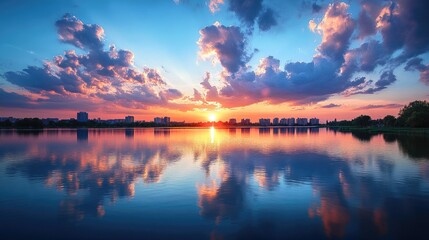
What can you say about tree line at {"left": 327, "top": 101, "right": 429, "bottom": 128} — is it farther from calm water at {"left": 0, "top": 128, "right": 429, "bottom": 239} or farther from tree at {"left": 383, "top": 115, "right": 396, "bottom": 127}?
calm water at {"left": 0, "top": 128, "right": 429, "bottom": 239}

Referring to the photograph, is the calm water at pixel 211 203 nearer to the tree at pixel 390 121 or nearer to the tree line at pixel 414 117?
the tree line at pixel 414 117

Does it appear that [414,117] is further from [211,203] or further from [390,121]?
[211,203]

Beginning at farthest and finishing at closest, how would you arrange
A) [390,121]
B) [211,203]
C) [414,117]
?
[390,121] < [414,117] < [211,203]

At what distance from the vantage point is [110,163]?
25.5 meters

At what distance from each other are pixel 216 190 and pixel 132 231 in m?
6.85

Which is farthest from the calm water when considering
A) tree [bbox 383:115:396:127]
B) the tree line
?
tree [bbox 383:115:396:127]

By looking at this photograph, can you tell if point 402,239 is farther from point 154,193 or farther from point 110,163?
point 110,163

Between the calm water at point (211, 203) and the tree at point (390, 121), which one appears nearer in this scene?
the calm water at point (211, 203)

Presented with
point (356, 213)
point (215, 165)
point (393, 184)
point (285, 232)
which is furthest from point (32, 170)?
point (393, 184)

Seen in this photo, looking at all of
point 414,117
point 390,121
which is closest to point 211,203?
point 414,117

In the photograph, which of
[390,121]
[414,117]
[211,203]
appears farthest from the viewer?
[390,121]

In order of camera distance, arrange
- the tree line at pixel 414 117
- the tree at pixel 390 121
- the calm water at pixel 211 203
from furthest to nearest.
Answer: the tree at pixel 390 121 < the tree line at pixel 414 117 < the calm water at pixel 211 203

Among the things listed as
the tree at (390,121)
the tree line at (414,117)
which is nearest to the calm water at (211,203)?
the tree line at (414,117)

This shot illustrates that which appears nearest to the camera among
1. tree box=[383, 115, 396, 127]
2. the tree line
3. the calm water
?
the calm water
